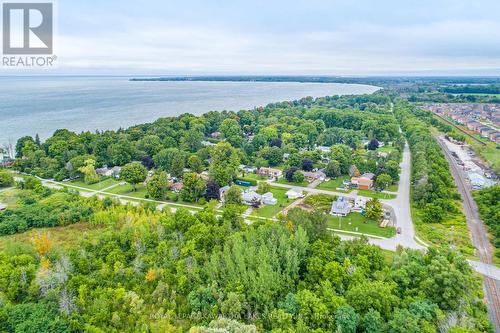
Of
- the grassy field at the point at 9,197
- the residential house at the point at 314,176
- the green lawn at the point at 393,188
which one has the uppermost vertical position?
the residential house at the point at 314,176

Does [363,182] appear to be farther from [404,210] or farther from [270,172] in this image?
[270,172]

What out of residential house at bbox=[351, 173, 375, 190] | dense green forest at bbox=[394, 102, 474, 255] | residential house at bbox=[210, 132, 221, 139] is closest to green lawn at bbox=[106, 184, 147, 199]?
residential house at bbox=[351, 173, 375, 190]

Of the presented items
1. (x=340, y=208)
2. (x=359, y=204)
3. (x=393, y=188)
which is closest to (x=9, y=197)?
(x=340, y=208)

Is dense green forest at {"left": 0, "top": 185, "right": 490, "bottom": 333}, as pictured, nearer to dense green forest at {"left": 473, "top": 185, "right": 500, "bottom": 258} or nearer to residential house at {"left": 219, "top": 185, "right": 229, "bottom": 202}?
dense green forest at {"left": 473, "top": 185, "right": 500, "bottom": 258}

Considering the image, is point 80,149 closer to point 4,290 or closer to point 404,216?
point 4,290

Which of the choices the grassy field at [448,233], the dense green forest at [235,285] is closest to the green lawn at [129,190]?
the dense green forest at [235,285]

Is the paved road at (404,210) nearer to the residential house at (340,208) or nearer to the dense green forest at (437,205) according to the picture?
the dense green forest at (437,205)
